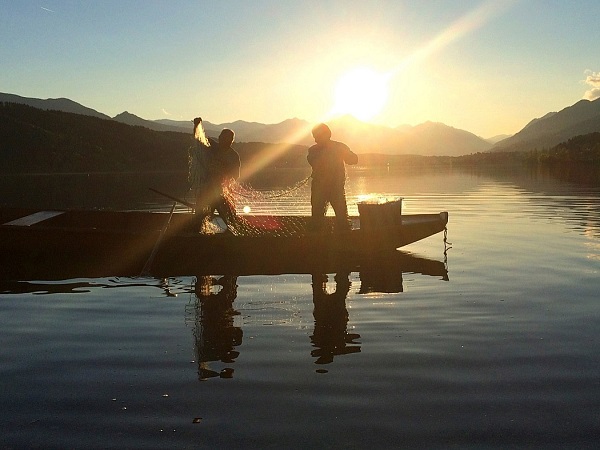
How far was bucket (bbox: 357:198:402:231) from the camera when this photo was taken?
15508 millimetres

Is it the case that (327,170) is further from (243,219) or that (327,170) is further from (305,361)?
(305,361)

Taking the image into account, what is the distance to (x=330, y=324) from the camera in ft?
29.8

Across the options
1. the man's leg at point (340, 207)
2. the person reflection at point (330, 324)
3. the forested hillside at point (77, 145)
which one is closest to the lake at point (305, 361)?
the person reflection at point (330, 324)

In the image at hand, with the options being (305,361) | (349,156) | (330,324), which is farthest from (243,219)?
(305,361)

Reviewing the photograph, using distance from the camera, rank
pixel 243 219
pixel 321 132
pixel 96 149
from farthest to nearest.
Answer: pixel 96 149 → pixel 243 219 → pixel 321 132

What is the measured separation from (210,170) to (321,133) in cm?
324

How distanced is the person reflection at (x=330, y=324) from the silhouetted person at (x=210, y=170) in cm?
416

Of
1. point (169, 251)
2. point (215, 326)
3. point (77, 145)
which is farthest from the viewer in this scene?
point (77, 145)

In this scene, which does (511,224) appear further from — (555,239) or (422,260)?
(422,260)

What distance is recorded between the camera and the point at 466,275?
1294 centimetres

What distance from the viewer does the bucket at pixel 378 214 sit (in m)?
15.5

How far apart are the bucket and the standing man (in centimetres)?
69

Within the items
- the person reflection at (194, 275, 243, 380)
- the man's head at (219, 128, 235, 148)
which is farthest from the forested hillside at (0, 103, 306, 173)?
the person reflection at (194, 275, 243, 380)

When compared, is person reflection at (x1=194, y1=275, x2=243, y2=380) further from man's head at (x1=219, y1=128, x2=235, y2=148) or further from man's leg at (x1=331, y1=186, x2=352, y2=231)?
man's head at (x1=219, y1=128, x2=235, y2=148)
